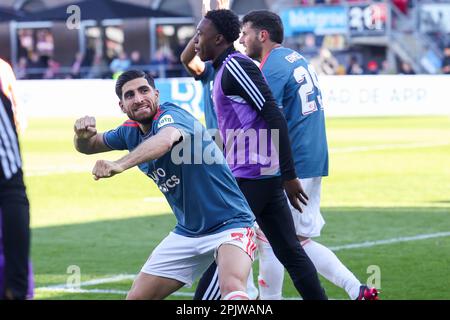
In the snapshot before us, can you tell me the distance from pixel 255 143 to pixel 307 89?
0.90 meters

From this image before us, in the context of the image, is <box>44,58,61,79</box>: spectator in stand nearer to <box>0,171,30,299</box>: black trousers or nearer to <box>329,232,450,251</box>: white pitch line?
<box>329,232,450,251</box>: white pitch line

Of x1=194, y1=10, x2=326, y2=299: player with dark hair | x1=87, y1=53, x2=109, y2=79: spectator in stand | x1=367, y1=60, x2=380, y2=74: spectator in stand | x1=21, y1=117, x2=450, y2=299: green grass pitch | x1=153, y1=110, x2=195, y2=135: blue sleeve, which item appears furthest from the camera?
x1=87, y1=53, x2=109, y2=79: spectator in stand

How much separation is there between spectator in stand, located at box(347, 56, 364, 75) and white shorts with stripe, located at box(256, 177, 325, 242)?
34340 mm

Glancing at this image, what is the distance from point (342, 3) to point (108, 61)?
1171 centimetres

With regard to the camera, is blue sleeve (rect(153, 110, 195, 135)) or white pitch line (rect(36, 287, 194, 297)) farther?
white pitch line (rect(36, 287, 194, 297))

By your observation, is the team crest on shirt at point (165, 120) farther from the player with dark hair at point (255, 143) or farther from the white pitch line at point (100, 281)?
the white pitch line at point (100, 281)

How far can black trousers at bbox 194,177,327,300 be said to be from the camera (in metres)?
7.81

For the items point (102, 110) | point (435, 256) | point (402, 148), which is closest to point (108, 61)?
point (102, 110)

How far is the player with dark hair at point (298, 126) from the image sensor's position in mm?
8500

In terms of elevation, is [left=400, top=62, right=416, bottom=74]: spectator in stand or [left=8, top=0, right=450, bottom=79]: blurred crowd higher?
[left=8, top=0, right=450, bottom=79]: blurred crowd

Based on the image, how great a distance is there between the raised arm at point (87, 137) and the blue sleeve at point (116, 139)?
0.11 ft

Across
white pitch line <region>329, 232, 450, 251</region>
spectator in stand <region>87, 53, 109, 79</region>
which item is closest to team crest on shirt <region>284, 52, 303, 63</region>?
white pitch line <region>329, 232, 450, 251</region>

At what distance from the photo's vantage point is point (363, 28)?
47344 mm

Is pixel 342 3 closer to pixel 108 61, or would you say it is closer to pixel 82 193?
pixel 108 61
